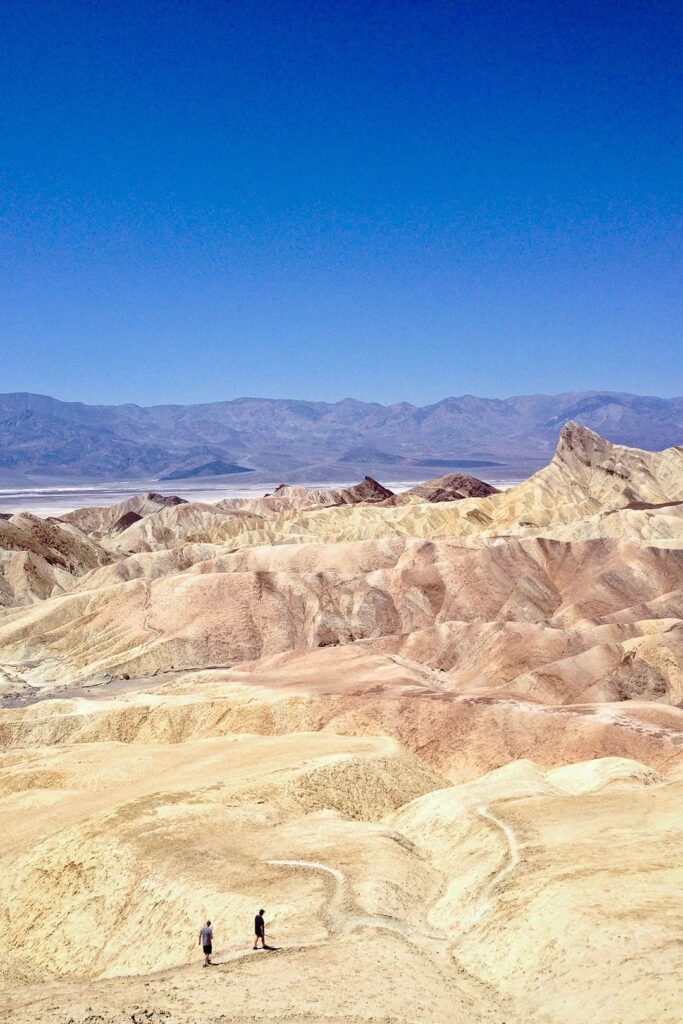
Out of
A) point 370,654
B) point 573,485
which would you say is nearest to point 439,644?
point 370,654

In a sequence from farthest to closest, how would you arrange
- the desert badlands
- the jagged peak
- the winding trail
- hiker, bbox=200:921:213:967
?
the jagged peak
the winding trail
hiker, bbox=200:921:213:967
the desert badlands

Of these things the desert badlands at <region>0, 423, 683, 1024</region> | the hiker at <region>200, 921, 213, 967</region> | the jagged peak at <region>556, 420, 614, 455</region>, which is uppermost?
the jagged peak at <region>556, 420, 614, 455</region>

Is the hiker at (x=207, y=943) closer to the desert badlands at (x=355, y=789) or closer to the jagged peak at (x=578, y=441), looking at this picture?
the desert badlands at (x=355, y=789)

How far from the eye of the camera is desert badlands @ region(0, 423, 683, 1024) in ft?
82.9

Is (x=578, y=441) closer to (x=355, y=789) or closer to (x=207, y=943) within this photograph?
(x=355, y=789)

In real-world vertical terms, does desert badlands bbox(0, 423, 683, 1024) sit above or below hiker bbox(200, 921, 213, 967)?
below

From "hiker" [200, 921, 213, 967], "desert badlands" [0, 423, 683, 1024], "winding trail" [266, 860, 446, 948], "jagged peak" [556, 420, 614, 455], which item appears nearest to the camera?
"desert badlands" [0, 423, 683, 1024]

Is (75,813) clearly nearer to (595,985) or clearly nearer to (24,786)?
(24,786)

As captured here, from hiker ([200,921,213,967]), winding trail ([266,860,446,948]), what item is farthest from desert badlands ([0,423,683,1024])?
hiker ([200,921,213,967])

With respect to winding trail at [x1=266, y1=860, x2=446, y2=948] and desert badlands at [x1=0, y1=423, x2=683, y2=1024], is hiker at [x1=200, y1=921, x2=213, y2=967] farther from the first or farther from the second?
winding trail at [x1=266, y1=860, x2=446, y2=948]

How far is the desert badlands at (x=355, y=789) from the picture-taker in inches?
995

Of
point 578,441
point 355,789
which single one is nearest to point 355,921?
point 355,789

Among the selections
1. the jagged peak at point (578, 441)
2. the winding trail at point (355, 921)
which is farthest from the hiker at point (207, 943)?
the jagged peak at point (578, 441)

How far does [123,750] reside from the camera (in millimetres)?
56812
